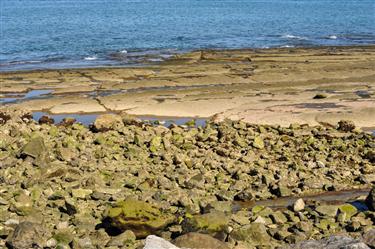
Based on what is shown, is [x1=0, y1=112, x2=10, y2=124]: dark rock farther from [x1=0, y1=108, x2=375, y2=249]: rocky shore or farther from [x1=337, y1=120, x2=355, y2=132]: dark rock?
[x1=337, y1=120, x2=355, y2=132]: dark rock

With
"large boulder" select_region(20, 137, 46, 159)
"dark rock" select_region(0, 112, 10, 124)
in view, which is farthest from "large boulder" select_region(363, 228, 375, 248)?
"dark rock" select_region(0, 112, 10, 124)

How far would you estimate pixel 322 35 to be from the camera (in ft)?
181

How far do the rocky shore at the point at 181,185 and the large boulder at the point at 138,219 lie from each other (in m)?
0.02

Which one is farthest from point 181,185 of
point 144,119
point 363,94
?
point 363,94

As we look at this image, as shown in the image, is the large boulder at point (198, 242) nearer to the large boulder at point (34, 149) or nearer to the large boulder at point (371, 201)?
the large boulder at point (371, 201)

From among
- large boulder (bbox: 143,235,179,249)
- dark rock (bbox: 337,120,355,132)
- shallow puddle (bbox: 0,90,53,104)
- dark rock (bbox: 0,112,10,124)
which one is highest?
large boulder (bbox: 143,235,179,249)

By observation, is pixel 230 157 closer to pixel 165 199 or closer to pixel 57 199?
pixel 165 199

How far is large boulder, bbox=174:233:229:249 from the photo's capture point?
877 cm

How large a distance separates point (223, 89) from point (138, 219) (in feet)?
54.1

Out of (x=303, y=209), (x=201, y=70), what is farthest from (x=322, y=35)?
(x=303, y=209)

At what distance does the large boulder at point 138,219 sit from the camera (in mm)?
9594

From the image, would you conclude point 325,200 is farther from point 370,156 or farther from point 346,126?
point 346,126

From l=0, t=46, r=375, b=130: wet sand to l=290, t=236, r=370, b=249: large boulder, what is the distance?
10599 millimetres

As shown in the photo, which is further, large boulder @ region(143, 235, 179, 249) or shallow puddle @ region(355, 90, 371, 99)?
shallow puddle @ region(355, 90, 371, 99)
